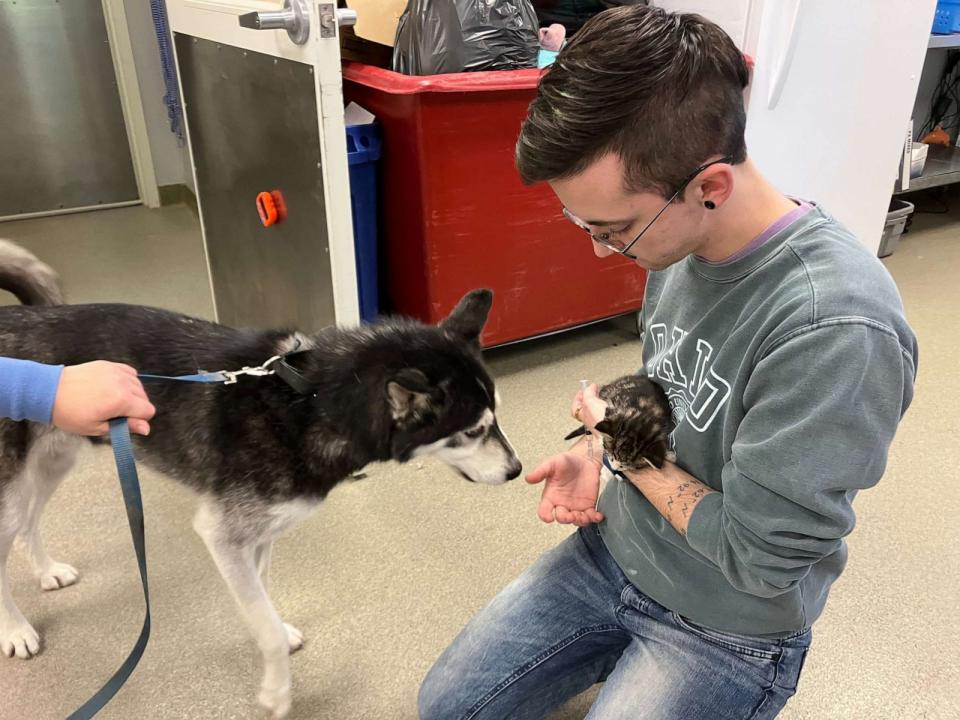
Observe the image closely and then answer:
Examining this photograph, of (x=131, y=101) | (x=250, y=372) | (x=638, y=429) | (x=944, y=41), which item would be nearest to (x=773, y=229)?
(x=638, y=429)

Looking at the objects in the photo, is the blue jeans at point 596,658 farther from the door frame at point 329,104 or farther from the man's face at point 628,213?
the door frame at point 329,104

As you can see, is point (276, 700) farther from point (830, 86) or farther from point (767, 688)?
point (830, 86)

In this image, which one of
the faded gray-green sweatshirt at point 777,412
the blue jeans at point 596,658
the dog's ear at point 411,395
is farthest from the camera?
the dog's ear at point 411,395

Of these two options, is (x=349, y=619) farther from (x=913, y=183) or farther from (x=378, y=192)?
(x=913, y=183)

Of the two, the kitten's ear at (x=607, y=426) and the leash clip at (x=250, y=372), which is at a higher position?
the kitten's ear at (x=607, y=426)

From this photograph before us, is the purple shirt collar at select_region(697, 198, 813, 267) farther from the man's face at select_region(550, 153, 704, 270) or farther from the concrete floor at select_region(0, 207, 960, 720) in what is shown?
the concrete floor at select_region(0, 207, 960, 720)

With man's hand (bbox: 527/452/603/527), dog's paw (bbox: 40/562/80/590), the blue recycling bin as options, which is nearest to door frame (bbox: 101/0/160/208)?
the blue recycling bin

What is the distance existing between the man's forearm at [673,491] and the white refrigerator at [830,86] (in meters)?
2.01

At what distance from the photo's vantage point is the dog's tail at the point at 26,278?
5.22ft

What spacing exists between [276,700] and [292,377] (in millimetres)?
707

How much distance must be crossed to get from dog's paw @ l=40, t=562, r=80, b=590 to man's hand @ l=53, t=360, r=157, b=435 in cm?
108

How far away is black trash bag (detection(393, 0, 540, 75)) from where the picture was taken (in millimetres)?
2248

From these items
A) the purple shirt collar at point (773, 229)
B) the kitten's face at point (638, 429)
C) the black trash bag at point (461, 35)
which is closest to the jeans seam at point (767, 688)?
the kitten's face at point (638, 429)

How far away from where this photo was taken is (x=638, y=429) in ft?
3.74
